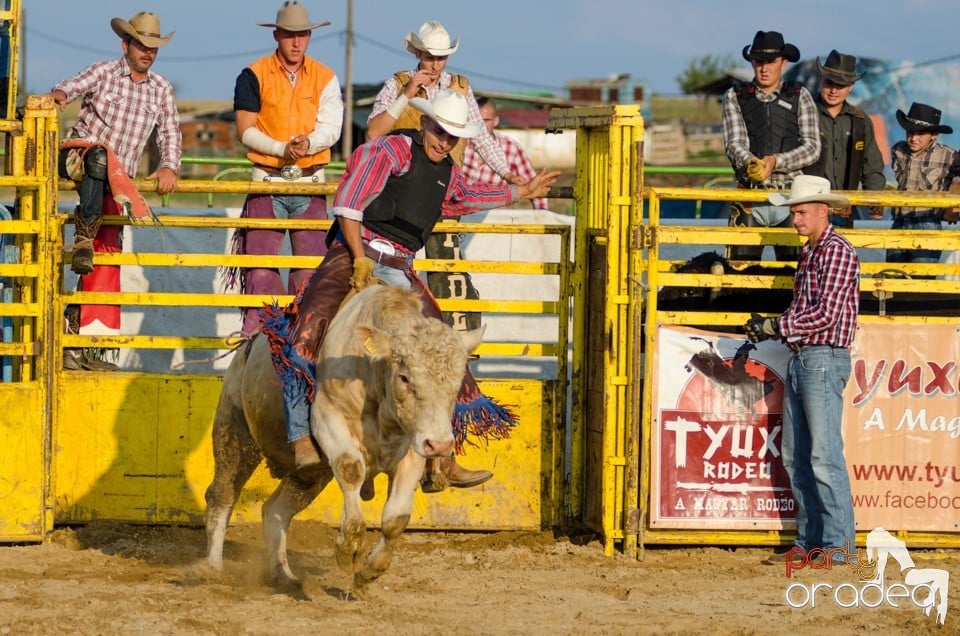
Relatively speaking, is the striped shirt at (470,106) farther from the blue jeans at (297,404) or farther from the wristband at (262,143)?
the blue jeans at (297,404)

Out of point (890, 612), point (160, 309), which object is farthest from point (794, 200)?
point (160, 309)

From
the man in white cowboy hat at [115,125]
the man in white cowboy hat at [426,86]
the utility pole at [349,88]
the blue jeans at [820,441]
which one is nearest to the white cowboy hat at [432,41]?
the man in white cowboy hat at [426,86]

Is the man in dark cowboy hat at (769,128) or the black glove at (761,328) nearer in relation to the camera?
the black glove at (761,328)

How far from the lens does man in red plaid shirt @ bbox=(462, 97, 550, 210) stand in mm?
10734

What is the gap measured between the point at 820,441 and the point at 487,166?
3.78 metres

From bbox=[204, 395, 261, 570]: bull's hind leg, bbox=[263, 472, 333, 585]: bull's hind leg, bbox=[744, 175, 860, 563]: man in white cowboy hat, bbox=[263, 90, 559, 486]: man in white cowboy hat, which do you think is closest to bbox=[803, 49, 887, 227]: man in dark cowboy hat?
bbox=[744, 175, 860, 563]: man in white cowboy hat

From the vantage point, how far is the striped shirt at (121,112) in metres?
9.06

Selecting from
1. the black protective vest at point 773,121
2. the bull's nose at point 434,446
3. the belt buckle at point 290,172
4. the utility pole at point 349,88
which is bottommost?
the bull's nose at point 434,446

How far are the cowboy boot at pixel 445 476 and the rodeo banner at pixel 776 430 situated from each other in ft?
4.83

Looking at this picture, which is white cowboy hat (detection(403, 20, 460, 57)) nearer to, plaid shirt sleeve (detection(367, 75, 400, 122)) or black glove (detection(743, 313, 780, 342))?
plaid shirt sleeve (detection(367, 75, 400, 122))

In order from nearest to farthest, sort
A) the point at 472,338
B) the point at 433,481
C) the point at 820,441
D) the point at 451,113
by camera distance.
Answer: the point at 472,338 → the point at 433,481 → the point at 451,113 → the point at 820,441

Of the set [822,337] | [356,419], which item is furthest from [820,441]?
[356,419]

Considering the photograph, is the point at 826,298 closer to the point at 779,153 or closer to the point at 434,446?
the point at 779,153

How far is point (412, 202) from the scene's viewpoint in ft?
24.2
